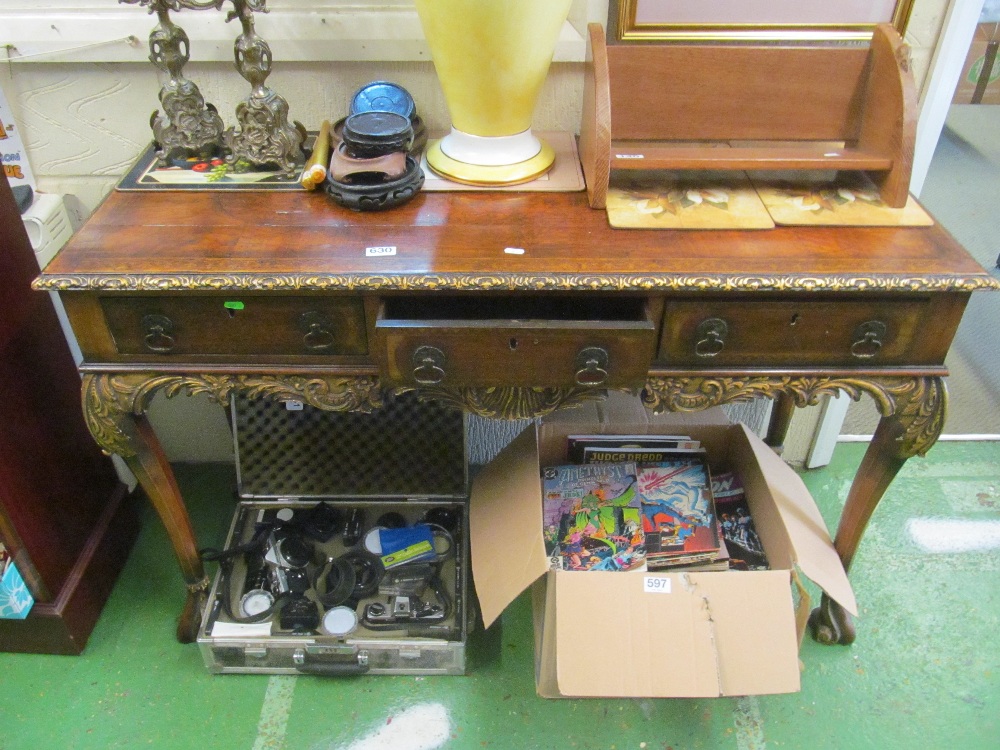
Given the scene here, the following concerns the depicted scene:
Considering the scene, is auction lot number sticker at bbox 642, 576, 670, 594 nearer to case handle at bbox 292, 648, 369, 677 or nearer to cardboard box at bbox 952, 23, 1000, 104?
case handle at bbox 292, 648, 369, 677

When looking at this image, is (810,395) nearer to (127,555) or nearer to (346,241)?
(346,241)

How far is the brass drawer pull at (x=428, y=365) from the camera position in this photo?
105cm

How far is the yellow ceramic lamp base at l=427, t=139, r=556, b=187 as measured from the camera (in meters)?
1.23

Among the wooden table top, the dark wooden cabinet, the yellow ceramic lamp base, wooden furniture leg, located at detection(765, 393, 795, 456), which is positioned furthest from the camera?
wooden furniture leg, located at detection(765, 393, 795, 456)

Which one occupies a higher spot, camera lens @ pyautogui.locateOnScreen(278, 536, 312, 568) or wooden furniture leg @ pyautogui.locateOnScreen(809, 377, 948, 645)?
wooden furniture leg @ pyautogui.locateOnScreen(809, 377, 948, 645)

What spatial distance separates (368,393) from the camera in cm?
114

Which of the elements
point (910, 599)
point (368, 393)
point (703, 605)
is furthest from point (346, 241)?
point (910, 599)

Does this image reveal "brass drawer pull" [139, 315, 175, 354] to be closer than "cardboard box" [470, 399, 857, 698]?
Yes

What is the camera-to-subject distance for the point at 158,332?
3.54 feet

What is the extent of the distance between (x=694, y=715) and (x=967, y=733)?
0.48m

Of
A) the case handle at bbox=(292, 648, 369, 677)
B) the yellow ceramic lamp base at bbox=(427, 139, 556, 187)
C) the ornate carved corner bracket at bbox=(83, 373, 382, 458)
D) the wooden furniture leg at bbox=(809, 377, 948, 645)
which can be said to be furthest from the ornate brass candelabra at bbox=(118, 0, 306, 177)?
the wooden furniture leg at bbox=(809, 377, 948, 645)

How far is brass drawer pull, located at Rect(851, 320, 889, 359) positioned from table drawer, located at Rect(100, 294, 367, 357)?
2.30 feet

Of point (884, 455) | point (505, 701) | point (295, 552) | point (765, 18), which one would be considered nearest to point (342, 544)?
point (295, 552)

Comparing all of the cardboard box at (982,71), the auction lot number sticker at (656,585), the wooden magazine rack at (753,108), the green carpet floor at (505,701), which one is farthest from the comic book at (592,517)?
the cardboard box at (982,71)
